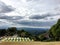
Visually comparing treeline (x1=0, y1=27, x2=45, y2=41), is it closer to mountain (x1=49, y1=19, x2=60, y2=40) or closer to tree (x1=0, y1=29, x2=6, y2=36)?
tree (x1=0, y1=29, x2=6, y2=36)

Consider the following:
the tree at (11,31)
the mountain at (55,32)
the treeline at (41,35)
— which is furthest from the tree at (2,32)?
the mountain at (55,32)

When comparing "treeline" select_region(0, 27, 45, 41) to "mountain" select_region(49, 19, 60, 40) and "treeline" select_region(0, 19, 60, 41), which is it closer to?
"treeline" select_region(0, 19, 60, 41)

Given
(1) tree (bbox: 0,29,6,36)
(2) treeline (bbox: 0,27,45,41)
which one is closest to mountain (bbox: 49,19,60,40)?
(2) treeline (bbox: 0,27,45,41)

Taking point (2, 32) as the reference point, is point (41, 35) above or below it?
below

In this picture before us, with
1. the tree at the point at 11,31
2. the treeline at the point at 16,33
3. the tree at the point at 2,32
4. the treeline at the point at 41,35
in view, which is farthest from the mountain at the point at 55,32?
the tree at the point at 2,32

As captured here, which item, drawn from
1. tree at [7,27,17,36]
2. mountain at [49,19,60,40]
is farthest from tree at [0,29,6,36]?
mountain at [49,19,60,40]

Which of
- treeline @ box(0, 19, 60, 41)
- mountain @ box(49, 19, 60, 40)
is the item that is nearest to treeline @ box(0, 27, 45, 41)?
treeline @ box(0, 19, 60, 41)

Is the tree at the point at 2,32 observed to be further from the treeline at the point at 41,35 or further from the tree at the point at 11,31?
the tree at the point at 11,31

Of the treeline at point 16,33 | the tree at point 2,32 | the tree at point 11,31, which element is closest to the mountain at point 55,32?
the treeline at point 16,33

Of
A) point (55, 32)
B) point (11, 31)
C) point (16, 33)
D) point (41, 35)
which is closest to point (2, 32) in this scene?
point (11, 31)

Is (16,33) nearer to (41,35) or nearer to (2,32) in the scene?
(2,32)

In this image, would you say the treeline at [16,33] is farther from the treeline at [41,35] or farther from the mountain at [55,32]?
the mountain at [55,32]

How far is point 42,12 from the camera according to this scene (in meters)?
5.72

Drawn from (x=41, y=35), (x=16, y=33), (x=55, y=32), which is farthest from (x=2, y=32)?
(x=55, y=32)
